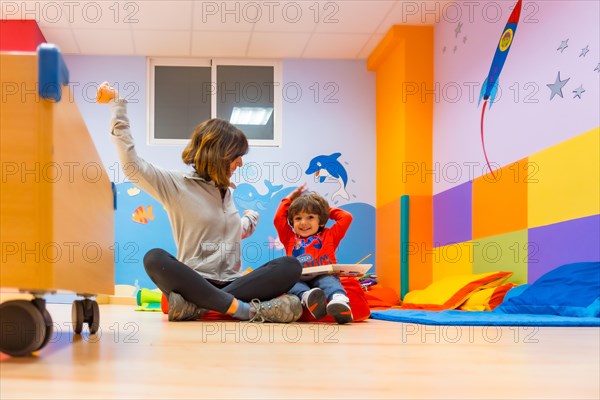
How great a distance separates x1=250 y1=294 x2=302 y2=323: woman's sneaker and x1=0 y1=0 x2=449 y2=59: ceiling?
2.80 m

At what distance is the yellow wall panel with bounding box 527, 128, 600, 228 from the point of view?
9.55 ft

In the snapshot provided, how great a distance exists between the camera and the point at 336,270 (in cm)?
252

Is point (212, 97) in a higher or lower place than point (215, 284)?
higher

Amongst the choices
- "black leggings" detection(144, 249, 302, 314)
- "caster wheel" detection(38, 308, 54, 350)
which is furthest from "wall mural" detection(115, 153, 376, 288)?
"caster wheel" detection(38, 308, 54, 350)

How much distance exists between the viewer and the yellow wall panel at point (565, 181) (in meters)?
2.91

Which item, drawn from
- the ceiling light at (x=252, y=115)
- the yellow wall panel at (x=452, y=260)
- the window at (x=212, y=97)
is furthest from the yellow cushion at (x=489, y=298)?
the ceiling light at (x=252, y=115)

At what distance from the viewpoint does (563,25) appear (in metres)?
3.24

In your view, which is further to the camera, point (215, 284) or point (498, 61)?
point (498, 61)

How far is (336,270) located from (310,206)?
0.46m

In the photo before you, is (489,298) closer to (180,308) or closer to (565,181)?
(565,181)

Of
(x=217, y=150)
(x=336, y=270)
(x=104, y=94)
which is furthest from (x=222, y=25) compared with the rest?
(x=104, y=94)

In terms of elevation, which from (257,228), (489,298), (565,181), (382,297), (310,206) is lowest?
(382,297)

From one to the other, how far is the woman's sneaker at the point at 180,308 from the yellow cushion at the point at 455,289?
1833mm

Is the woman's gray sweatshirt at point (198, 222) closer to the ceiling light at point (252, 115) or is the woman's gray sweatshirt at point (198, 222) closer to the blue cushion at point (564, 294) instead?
the blue cushion at point (564, 294)
